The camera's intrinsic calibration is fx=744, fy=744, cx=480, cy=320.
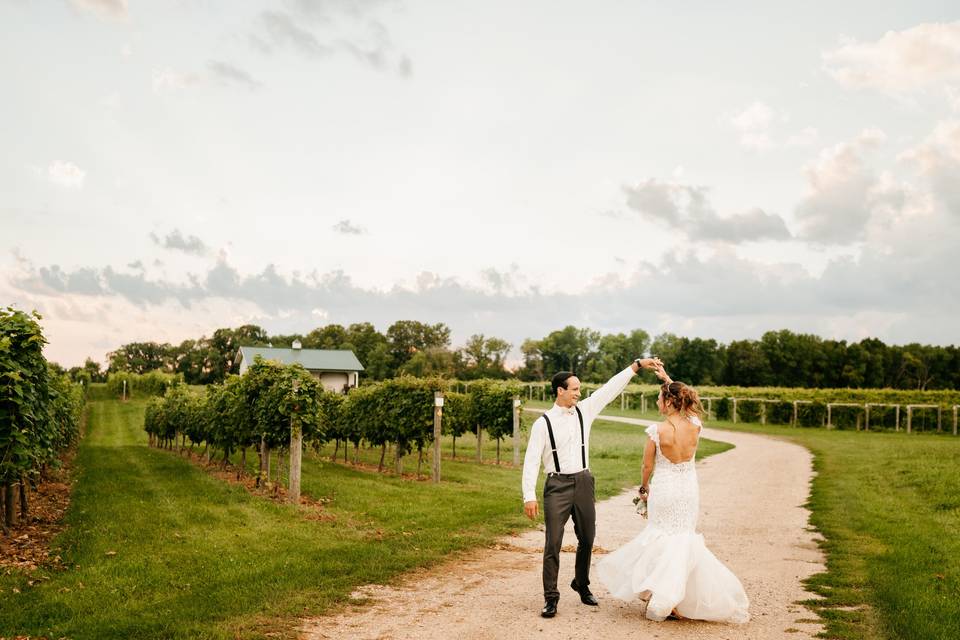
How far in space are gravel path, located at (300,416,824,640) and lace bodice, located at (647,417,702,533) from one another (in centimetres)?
86

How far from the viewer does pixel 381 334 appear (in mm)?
108125

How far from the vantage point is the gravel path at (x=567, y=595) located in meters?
6.32

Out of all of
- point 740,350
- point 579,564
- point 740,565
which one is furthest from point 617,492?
point 740,350

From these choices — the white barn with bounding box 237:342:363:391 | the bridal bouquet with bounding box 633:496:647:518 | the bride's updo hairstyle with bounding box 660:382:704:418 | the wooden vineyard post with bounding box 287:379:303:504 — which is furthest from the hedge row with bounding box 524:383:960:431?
the bride's updo hairstyle with bounding box 660:382:704:418

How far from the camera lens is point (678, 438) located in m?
6.60

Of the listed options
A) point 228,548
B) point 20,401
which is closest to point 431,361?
point 20,401

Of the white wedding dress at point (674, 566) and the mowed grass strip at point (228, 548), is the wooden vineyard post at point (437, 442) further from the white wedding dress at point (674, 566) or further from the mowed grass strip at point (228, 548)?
the white wedding dress at point (674, 566)

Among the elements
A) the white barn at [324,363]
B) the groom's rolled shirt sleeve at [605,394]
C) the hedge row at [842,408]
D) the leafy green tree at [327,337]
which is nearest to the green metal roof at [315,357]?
the white barn at [324,363]

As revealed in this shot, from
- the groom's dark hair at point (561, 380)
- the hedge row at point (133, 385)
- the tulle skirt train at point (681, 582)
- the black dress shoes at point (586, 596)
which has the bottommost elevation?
the hedge row at point (133, 385)

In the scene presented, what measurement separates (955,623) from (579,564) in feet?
11.2

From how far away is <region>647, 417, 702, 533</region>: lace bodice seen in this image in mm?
6582

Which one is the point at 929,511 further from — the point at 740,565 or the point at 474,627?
the point at 474,627

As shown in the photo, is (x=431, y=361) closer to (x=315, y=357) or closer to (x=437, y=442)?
(x=315, y=357)

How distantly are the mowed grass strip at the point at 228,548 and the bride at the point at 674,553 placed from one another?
2969mm
